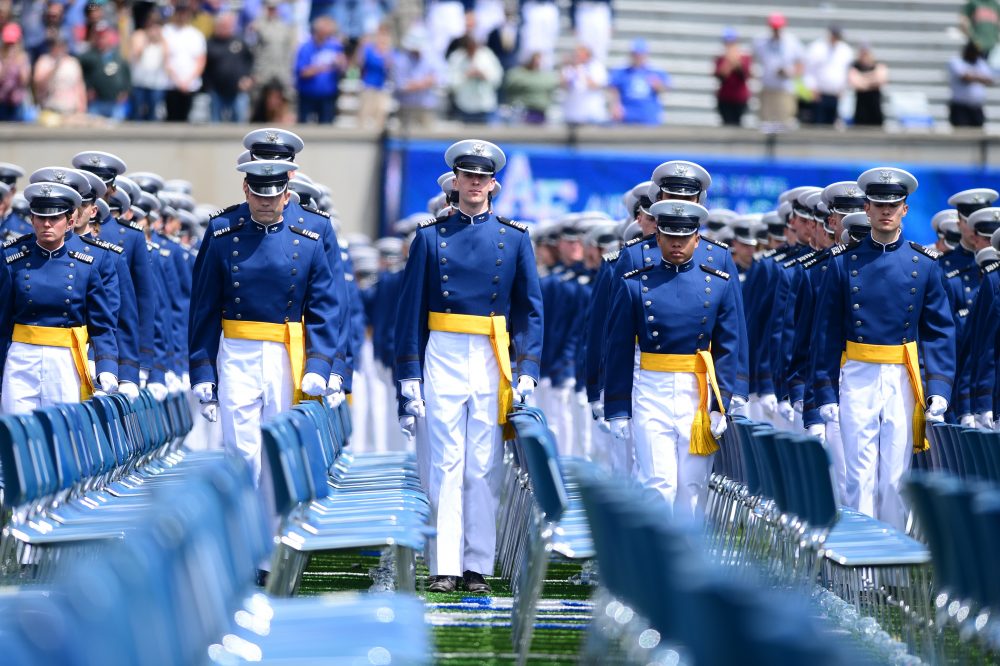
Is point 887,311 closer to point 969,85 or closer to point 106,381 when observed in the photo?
point 106,381

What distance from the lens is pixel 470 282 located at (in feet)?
33.9

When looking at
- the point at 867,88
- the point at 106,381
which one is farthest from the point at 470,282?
the point at 867,88

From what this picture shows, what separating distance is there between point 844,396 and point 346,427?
9.67 feet

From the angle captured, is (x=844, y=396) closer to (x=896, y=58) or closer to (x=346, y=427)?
(x=346, y=427)

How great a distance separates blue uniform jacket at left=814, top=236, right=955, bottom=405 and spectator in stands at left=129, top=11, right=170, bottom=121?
45.1ft

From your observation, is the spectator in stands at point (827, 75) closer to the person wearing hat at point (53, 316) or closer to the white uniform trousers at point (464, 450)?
the person wearing hat at point (53, 316)

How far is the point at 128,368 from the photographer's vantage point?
452 inches

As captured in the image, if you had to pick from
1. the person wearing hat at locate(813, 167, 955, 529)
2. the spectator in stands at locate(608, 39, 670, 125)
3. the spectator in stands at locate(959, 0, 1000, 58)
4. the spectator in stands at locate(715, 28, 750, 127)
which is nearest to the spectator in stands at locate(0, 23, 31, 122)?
the spectator in stands at locate(608, 39, 670, 125)

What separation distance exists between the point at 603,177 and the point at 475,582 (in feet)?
43.1

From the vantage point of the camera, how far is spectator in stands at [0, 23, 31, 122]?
908 inches

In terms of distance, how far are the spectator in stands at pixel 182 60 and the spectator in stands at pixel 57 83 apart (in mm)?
1136

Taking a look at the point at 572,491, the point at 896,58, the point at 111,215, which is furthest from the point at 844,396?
the point at 896,58

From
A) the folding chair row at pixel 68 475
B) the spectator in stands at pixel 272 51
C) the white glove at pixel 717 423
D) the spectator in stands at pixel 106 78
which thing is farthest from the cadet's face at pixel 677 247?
the spectator in stands at pixel 272 51

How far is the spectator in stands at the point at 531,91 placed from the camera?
78.8ft
